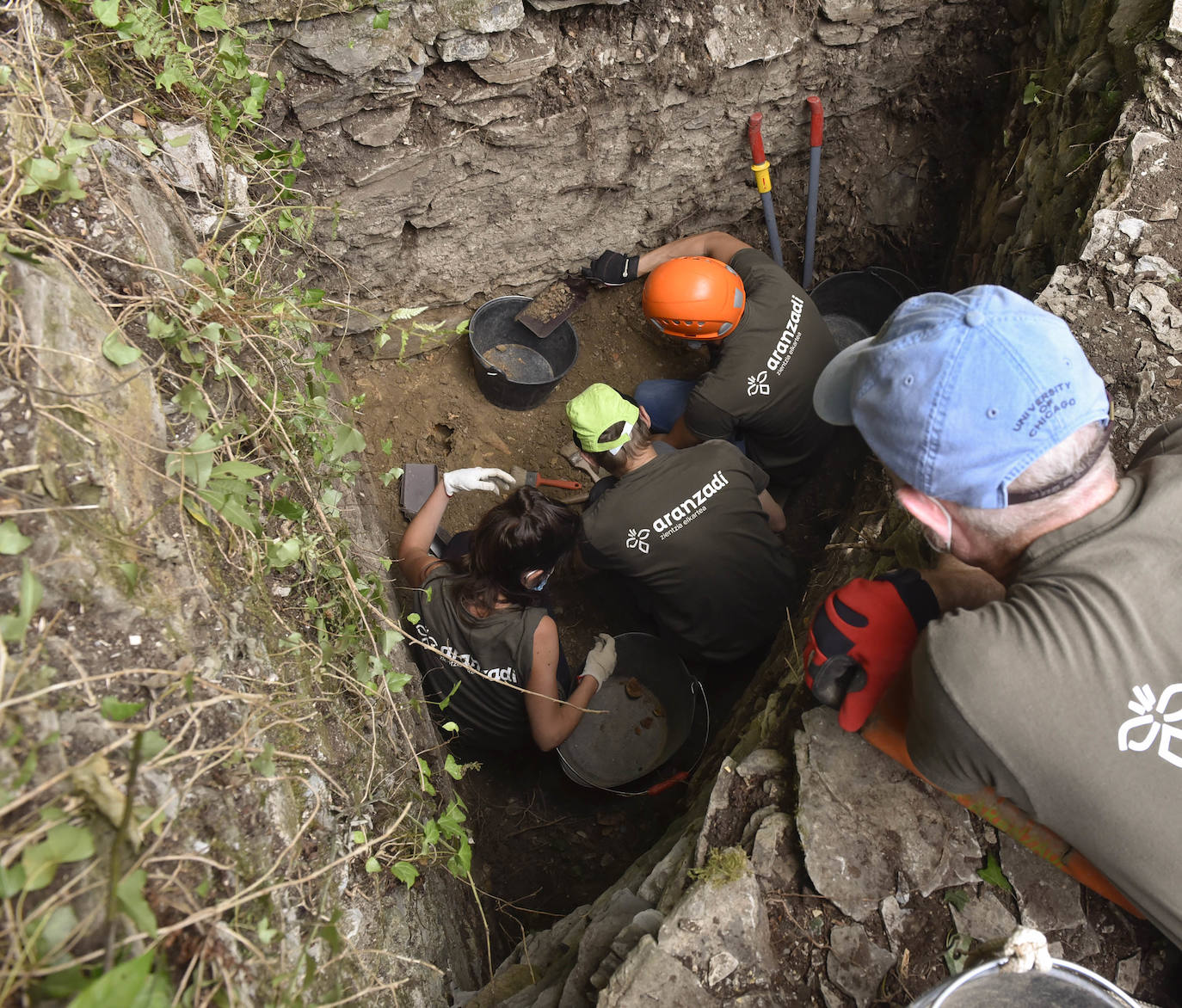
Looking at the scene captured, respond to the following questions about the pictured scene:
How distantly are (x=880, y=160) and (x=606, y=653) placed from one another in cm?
295

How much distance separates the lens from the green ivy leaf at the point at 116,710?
1.18 metres

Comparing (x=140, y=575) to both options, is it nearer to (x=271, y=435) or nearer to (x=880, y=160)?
(x=271, y=435)

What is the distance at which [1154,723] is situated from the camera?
4.10 ft

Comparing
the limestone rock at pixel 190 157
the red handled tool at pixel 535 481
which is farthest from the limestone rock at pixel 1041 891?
the limestone rock at pixel 190 157

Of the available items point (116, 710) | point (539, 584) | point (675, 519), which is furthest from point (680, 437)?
point (116, 710)

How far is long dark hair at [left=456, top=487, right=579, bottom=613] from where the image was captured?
8.27ft

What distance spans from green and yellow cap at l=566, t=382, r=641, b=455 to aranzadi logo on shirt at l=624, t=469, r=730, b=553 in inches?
14.6

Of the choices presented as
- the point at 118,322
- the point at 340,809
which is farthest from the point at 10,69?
the point at 340,809

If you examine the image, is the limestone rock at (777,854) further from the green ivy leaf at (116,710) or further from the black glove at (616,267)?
the black glove at (616,267)

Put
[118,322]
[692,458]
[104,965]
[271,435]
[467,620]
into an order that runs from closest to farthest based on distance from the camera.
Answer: [104,965]
[118,322]
[271,435]
[467,620]
[692,458]

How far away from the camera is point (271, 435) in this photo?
76.6 inches

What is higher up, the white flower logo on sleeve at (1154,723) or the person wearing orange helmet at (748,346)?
the white flower logo on sleeve at (1154,723)

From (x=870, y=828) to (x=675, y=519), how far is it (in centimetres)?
131

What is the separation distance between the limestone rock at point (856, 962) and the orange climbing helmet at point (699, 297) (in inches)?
95.1
